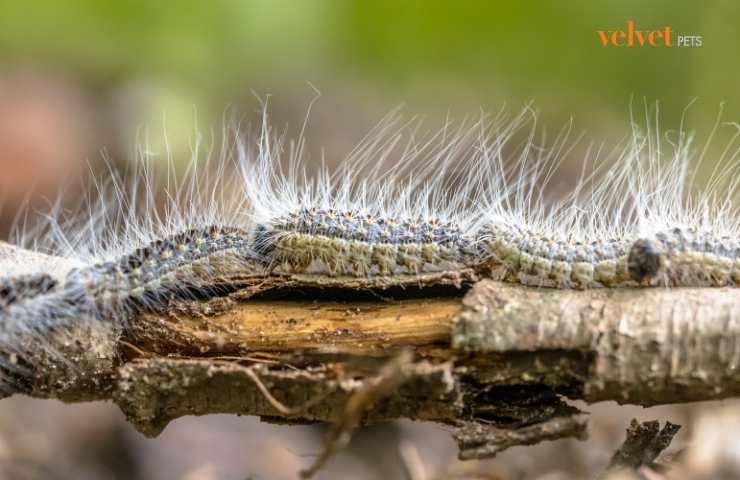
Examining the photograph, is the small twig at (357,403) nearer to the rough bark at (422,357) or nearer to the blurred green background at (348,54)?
the rough bark at (422,357)

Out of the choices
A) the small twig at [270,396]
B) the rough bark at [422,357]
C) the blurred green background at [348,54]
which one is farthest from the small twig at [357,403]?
the blurred green background at [348,54]

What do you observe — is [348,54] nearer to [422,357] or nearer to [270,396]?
[422,357]

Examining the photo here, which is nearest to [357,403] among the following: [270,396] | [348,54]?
[270,396]

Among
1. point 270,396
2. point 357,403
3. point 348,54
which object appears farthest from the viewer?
point 348,54

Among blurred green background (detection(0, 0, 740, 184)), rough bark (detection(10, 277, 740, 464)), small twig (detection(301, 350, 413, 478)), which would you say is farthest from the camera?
blurred green background (detection(0, 0, 740, 184))

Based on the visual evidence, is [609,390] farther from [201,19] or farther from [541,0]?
[201,19]

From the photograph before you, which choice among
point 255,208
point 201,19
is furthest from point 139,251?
point 201,19

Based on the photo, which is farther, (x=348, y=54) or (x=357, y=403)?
(x=348, y=54)

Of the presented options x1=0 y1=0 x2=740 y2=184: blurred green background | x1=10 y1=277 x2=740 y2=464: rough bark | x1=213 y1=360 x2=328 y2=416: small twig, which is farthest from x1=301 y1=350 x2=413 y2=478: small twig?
x1=0 y1=0 x2=740 y2=184: blurred green background

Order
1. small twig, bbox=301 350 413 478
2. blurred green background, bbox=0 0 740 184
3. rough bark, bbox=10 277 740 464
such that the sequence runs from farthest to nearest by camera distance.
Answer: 1. blurred green background, bbox=0 0 740 184
2. rough bark, bbox=10 277 740 464
3. small twig, bbox=301 350 413 478

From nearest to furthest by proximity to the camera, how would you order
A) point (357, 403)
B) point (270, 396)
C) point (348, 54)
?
point (357, 403) < point (270, 396) < point (348, 54)

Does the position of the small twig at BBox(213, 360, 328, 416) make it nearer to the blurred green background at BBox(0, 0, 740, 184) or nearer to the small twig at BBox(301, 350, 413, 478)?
the small twig at BBox(301, 350, 413, 478)
